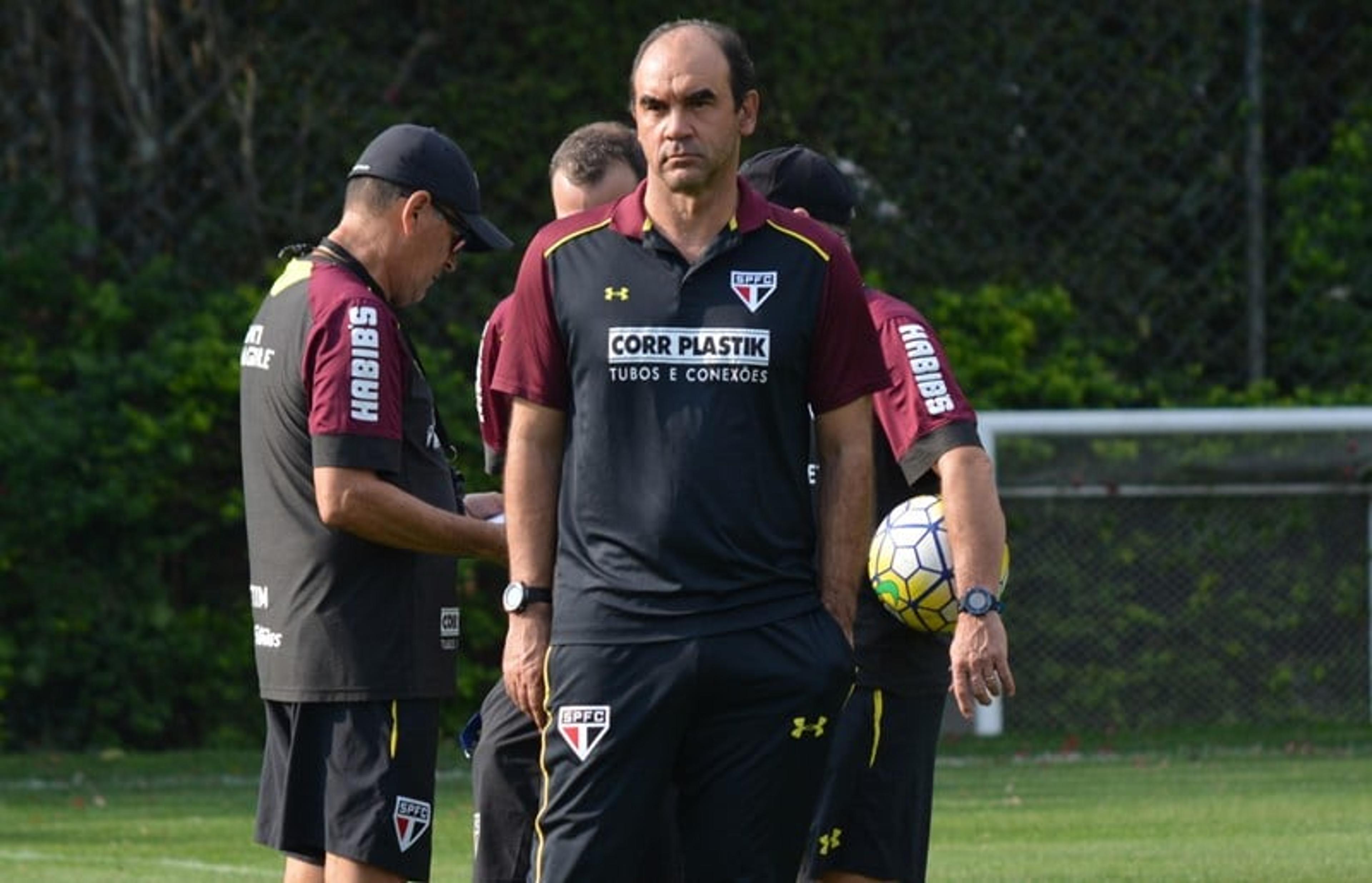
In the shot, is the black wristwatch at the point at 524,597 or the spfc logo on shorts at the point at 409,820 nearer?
the black wristwatch at the point at 524,597

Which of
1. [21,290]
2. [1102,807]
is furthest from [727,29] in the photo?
[21,290]

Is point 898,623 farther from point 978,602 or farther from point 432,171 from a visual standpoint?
point 432,171

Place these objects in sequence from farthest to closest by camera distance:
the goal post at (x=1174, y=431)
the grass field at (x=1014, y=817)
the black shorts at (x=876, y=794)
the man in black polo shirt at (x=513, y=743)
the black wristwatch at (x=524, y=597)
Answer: the goal post at (x=1174, y=431)
the grass field at (x=1014, y=817)
the man in black polo shirt at (x=513, y=743)
the black shorts at (x=876, y=794)
the black wristwatch at (x=524, y=597)

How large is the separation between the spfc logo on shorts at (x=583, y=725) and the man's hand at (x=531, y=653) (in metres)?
0.11

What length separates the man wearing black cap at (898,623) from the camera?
624cm

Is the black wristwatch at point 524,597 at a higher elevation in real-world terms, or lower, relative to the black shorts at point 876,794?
higher

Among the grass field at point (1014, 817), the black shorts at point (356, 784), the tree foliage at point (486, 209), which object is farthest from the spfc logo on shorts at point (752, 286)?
the tree foliage at point (486, 209)

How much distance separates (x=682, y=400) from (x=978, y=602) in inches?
45.6

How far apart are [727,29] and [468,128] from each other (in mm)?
11522

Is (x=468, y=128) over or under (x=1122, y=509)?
over

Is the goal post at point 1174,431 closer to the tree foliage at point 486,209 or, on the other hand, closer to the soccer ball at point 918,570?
the tree foliage at point 486,209

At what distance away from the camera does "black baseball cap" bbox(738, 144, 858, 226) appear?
255 inches

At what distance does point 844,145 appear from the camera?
17531 millimetres

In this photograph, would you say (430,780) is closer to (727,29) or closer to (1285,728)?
(727,29)
